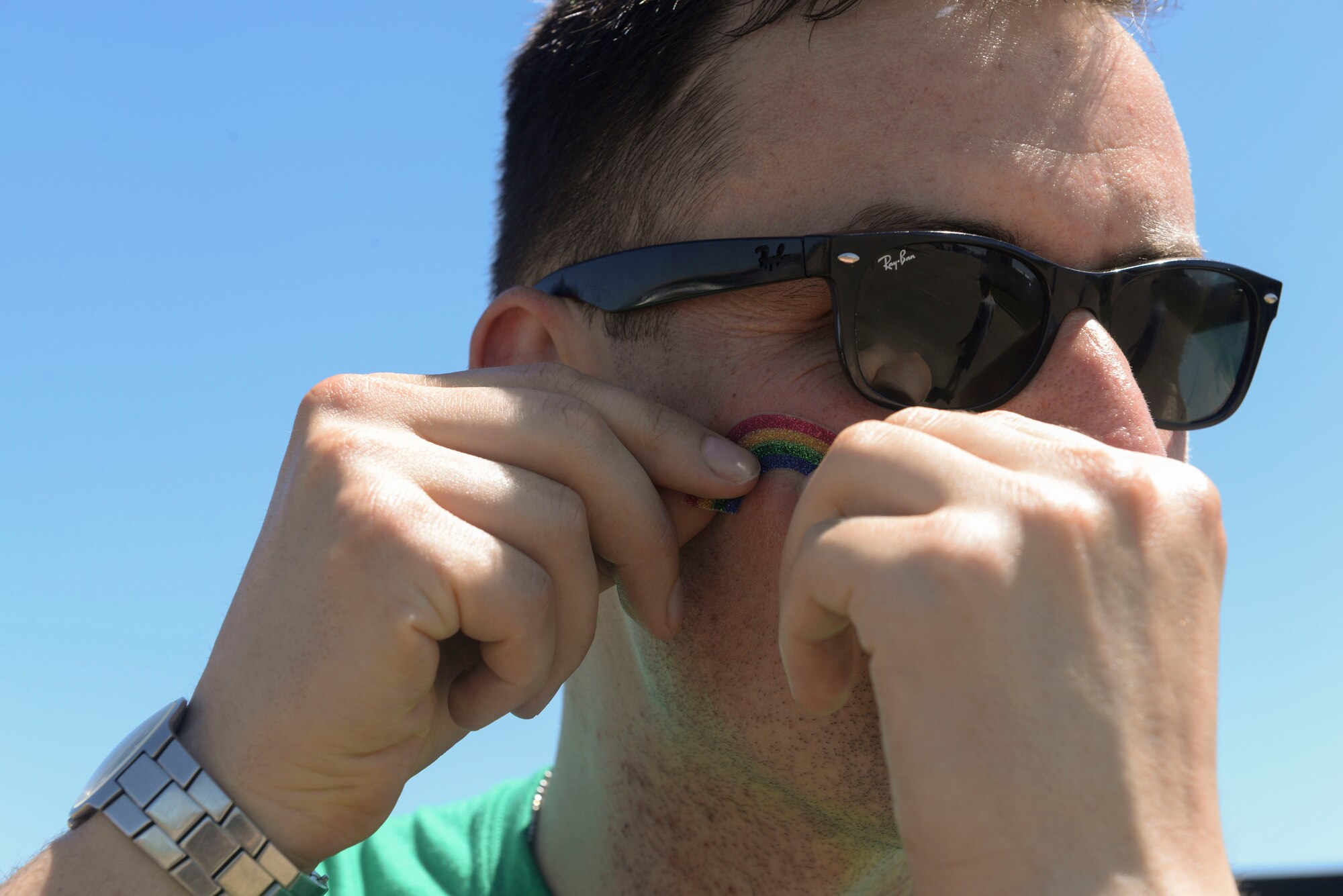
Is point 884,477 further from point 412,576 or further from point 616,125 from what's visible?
point 616,125

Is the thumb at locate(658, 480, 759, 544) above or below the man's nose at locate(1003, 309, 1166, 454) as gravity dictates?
above

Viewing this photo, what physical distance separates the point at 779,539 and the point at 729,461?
216 millimetres

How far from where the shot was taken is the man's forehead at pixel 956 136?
2.39 meters

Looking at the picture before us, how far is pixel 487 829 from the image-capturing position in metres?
3.29

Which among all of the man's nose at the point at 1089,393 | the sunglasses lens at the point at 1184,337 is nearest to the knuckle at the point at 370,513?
the man's nose at the point at 1089,393

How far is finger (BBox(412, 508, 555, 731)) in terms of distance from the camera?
6.29 feet

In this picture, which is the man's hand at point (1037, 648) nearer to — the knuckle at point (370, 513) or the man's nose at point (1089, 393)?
the man's nose at point (1089, 393)

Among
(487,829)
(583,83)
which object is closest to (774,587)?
(487,829)

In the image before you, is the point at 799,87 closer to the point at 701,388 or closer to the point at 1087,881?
the point at 701,388

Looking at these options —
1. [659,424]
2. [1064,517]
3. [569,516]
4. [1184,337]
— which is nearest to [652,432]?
[659,424]

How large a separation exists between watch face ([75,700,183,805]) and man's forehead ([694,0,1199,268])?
1.65 meters

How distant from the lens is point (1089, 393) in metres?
2.27

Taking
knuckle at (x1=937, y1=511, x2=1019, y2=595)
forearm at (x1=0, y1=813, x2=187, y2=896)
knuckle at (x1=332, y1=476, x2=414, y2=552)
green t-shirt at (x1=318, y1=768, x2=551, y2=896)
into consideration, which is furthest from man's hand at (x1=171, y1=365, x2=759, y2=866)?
green t-shirt at (x1=318, y1=768, x2=551, y2=896)

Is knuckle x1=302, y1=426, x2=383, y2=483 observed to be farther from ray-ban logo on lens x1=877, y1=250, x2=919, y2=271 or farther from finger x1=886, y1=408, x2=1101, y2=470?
ray-ban logo on lens x1=877, y1=250, x2=919, y2=271
